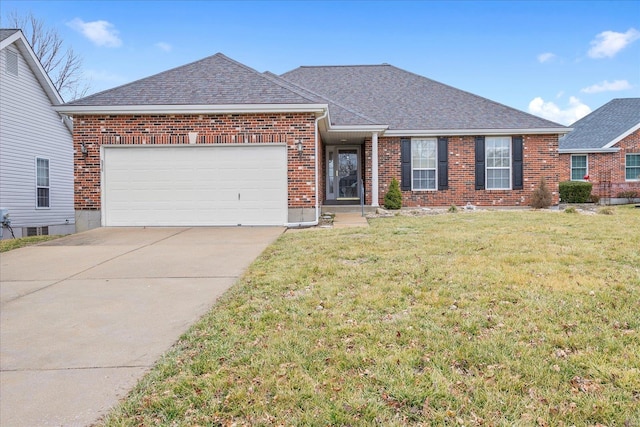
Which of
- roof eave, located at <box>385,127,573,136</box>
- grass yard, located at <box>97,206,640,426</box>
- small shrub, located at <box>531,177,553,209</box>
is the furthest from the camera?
roof eave, located at <box>385,127,573,136</box>

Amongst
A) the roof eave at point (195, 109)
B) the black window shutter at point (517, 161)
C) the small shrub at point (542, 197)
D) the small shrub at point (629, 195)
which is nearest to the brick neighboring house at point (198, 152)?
the roof eave at point (195, 109)

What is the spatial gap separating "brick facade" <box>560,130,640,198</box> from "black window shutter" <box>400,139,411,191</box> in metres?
9.78

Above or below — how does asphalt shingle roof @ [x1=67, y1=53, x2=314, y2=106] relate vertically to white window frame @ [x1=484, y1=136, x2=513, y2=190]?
above

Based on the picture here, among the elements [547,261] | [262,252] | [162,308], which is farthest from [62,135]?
[547,261]

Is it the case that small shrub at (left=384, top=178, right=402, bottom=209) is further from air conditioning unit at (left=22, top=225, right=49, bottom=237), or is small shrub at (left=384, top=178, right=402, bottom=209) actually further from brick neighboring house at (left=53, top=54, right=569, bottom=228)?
air conditioning unit at (left=22, top=225, right=49, bottom=237)

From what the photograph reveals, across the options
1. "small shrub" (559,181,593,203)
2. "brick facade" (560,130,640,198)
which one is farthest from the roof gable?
"brick facade" (560,130,640,198)

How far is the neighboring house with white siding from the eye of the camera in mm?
14008

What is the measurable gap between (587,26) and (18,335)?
20.5m

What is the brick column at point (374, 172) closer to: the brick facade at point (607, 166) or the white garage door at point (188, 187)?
the white garage door at point (188, 187)

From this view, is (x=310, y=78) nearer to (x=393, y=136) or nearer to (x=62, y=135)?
(x=393, y=136)

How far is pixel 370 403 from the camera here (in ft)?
7.50

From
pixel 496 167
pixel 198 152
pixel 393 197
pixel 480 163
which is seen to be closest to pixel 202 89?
pixel 198 152

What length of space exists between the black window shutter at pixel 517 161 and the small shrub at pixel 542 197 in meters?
0.66

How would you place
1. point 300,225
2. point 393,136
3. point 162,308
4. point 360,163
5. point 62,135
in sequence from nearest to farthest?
point 162,308, point 300,225, point 393,136, point 360,163, point 62,135
